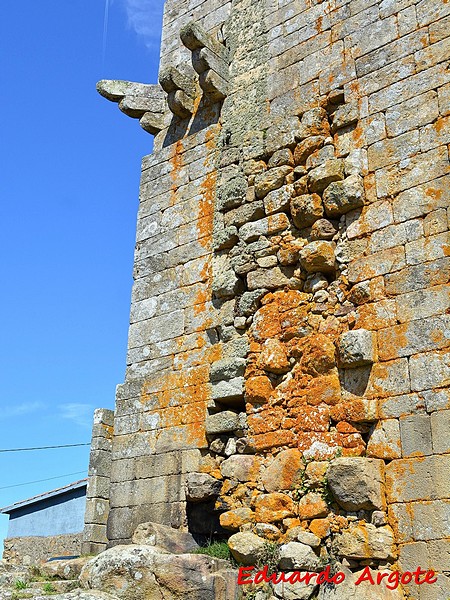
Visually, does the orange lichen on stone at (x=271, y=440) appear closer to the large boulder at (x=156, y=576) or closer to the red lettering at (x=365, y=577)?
the large boulder at (x=156, y=576)

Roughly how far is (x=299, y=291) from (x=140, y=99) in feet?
10.8

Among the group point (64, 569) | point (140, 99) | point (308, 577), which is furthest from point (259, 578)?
point (140, 99)

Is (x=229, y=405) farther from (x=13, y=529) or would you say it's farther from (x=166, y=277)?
(x=13, y=529)

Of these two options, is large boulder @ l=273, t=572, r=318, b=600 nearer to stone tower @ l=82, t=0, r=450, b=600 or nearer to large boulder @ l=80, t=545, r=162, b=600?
stone tower @ l=82, t=0, r=450, b=600

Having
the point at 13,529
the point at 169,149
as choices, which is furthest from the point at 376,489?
the point at 13,529

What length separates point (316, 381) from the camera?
18.4 ft

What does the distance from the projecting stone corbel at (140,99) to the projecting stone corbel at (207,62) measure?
807mm

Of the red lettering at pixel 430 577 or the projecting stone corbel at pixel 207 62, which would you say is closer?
the red lettering at pixel 430 577

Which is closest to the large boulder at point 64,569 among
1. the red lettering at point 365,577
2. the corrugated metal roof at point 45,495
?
the red lettering at point 365,577

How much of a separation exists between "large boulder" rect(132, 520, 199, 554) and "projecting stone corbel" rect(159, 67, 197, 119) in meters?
4.06

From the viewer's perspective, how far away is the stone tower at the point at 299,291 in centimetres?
502

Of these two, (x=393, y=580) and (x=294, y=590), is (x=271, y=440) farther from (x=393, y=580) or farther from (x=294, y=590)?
(x=393, y=580)

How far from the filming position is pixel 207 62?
23.6ft

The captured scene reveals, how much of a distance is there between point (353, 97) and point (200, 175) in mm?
1788
